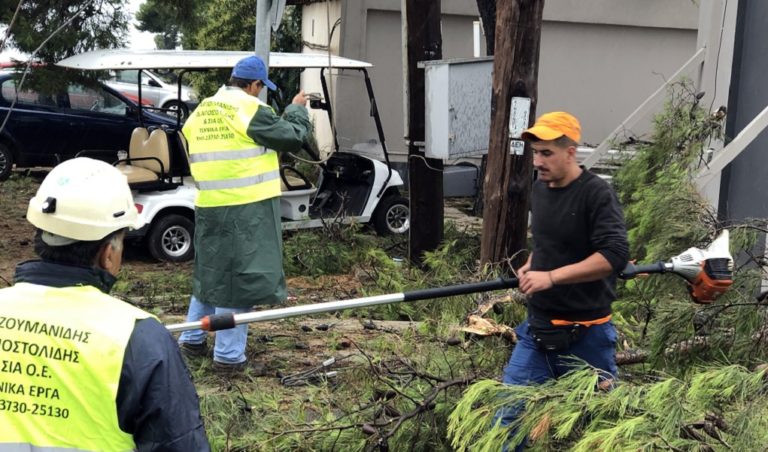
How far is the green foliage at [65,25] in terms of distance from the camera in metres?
8.53

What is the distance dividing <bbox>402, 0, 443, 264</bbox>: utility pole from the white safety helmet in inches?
230

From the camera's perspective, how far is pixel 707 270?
151 inches

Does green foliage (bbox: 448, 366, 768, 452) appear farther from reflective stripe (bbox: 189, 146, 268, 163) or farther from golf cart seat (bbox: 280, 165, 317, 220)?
golf cart seat (bbox: 280, 165, 317, 220)

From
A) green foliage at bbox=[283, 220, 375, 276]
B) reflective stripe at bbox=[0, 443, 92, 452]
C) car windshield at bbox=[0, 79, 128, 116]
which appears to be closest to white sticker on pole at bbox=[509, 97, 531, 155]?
green foliage at bbox=[283, 220, 375, 276]

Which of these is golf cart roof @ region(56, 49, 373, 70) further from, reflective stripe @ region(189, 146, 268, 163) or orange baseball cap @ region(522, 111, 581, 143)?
orange baseball cap @ region(522, 111, 581, 143)

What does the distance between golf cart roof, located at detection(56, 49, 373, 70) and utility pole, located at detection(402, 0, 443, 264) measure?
737 mm

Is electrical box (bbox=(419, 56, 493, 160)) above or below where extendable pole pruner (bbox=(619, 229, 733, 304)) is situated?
above

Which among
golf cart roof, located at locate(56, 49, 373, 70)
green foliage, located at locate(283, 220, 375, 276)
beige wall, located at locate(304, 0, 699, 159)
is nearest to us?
golf cart roof, located at locate(56, 49, 373, 70)

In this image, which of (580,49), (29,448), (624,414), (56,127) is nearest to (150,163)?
(56,127)

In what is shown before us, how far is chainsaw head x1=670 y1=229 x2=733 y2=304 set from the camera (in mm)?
3809

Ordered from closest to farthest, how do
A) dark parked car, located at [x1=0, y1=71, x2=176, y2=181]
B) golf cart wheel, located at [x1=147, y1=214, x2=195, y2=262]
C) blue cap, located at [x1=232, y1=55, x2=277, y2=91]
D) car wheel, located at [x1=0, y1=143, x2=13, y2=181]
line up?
1. blue cap, located at [x1=232, y1=55, x2=277, y2=91]
2. golf cart wheel, located at [x1=147, y1=214, x2=195, y2=262]
3. dark parked car, located at [x1=0, y1=71, x2=176, y2=181]
4. car wheel, located at [x1=0, y1=143, x2=13, y2=181]

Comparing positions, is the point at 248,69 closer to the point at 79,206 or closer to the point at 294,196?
the point at 79,206

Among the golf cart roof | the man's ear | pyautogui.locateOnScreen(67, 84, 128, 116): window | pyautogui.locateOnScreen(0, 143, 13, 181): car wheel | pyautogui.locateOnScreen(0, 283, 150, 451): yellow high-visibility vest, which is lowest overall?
pyautogui.locateOnScreen(0, 143, 13, 181): car wheel

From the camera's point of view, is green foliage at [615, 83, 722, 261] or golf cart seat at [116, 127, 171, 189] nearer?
green foliage at [615, 83, 722, 261]
